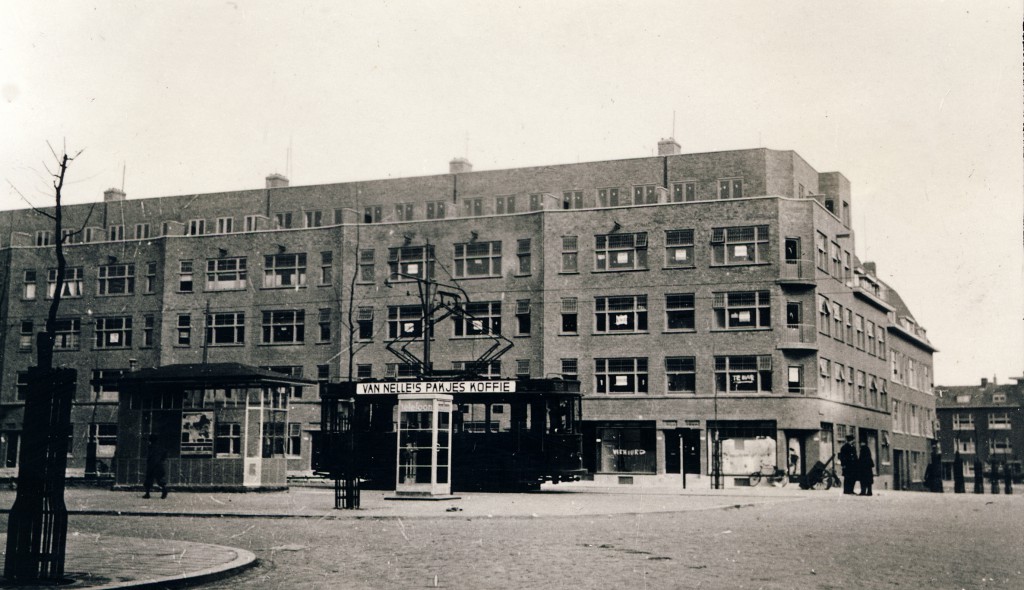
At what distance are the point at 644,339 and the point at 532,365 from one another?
520 cm

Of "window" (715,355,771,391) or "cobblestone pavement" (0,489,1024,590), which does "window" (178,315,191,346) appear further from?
"cobblestone pavement" (0,489,1024,590)

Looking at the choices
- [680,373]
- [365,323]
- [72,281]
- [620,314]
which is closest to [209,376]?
[620,314]

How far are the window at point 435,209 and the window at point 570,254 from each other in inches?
371

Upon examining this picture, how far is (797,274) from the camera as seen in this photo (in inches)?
1758

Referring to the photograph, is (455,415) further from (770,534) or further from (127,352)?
(127,352)

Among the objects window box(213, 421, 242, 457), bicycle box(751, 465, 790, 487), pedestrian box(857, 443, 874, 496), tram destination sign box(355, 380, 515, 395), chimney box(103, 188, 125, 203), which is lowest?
bicycle box(751, 465, 790, 487)

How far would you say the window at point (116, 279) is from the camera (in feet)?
183

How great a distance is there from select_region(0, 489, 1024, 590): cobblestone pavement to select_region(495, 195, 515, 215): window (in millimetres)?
31282

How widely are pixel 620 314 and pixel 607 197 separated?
7811 millimetres

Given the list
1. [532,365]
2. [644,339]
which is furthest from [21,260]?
[644,339]

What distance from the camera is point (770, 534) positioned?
15.7 m

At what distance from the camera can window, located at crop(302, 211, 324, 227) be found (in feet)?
189

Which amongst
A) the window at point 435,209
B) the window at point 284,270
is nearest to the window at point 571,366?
the window at point 435,209

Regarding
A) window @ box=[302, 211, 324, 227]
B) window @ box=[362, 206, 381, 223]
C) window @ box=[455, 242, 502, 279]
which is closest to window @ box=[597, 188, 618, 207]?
window @ box=[455, 242, 502, 279]
